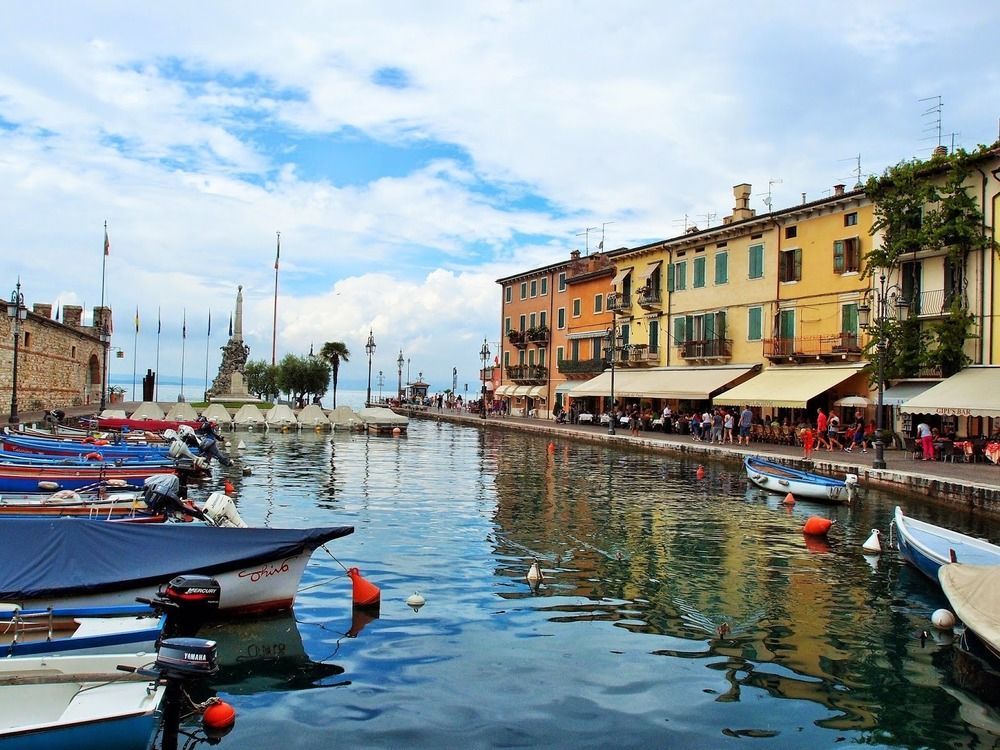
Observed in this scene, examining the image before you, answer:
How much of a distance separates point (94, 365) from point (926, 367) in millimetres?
54314

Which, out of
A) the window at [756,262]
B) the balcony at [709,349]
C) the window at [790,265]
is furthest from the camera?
the balcony at [709,349]

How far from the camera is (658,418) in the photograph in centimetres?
4762

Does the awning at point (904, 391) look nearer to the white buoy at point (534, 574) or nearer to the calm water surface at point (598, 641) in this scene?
the calm water surface at point (598, 641)

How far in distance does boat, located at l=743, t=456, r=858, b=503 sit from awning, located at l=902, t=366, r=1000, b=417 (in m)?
6.49

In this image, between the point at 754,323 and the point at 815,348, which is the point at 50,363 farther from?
the point at 815,348

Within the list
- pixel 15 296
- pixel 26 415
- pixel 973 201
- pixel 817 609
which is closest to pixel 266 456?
pixel 15 296

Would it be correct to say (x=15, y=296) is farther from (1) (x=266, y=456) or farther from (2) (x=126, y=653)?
(2) (x=126, y=653)

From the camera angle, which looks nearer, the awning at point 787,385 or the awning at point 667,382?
the awning at point 787,385

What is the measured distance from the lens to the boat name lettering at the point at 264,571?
10685 millimetres

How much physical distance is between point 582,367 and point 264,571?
48180 millimetres

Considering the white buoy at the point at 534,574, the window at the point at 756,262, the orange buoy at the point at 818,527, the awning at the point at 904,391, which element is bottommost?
the white buoy at the point at 534,574

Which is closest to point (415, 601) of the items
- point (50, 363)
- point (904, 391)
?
point (904, 391)

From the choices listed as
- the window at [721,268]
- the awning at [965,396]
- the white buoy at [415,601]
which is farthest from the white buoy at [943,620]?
the window at [721,268]

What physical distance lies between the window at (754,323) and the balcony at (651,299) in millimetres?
8014
